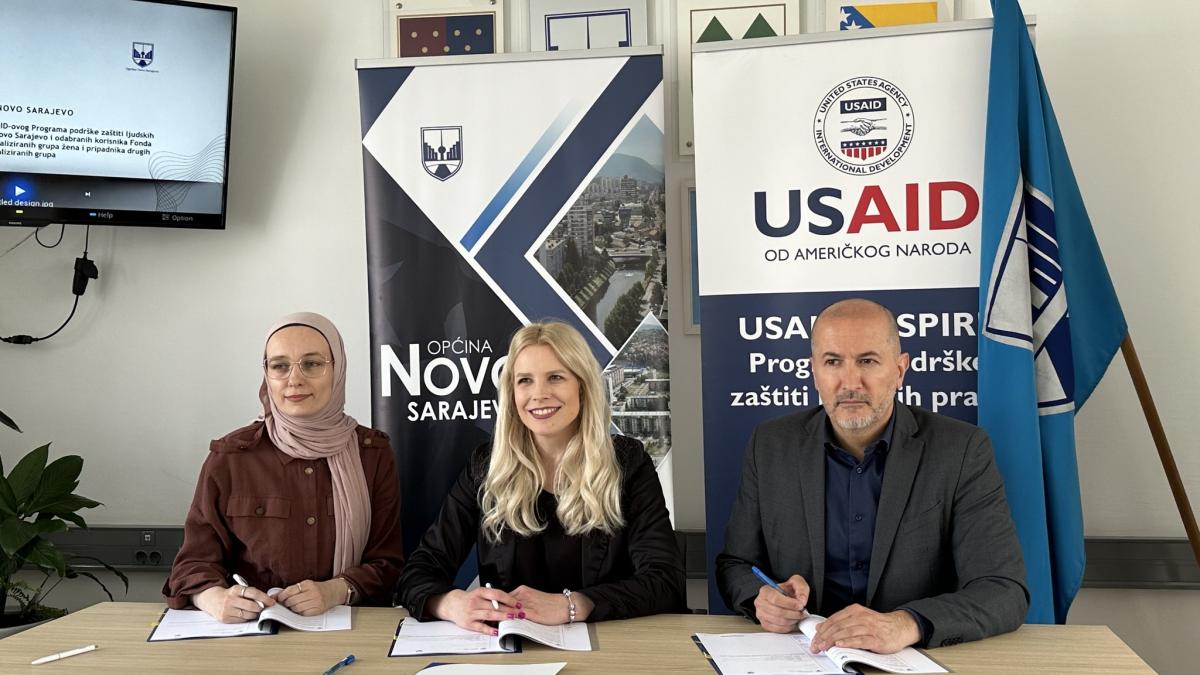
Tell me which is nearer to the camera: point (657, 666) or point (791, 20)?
point (657, 666)

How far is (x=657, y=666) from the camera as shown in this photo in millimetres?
1737

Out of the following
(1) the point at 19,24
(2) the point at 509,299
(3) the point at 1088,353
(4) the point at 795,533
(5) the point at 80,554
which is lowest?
(5) the point at 80,554

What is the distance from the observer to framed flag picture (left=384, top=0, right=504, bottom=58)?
136 inches

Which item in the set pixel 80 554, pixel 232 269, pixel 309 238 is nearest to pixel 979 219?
pixel 309 238

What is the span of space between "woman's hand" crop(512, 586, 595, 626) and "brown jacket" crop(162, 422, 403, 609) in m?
0.53

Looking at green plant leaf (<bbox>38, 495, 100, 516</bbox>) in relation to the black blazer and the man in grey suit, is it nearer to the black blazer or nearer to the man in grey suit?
the black blazer

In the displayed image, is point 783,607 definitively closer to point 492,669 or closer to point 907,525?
point 907,525

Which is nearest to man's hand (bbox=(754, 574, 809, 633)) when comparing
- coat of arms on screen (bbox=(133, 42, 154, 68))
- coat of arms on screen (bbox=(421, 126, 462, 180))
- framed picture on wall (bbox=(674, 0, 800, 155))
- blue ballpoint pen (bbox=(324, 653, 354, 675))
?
blue ballpoint pen (bbox=(324, 653, 354, 675))

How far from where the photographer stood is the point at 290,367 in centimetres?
250

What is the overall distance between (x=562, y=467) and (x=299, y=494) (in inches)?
27.7

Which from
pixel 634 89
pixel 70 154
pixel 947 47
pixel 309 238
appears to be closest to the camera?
pixel 947 47

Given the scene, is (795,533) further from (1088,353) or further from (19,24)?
(19,24)

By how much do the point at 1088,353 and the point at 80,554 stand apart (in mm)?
3503

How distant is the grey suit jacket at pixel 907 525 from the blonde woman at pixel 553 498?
8.1 inches
